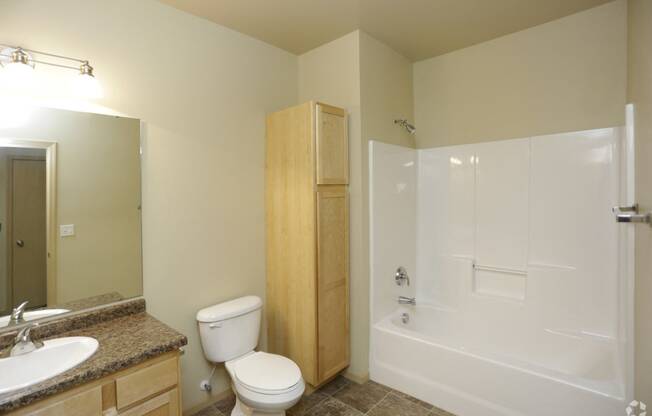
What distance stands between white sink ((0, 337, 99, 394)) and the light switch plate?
1.69ft

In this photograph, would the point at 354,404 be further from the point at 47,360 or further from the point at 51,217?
the point at 51,217

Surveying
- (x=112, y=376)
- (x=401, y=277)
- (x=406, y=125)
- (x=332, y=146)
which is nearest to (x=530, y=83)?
(x=406, y=125)

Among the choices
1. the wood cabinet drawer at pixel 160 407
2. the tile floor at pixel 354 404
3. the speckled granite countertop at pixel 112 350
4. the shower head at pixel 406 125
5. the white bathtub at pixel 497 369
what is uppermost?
the shower head at pixel 406 125

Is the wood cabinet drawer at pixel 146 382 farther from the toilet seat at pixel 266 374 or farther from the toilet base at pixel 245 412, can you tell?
the toilet base at pixel 245 412

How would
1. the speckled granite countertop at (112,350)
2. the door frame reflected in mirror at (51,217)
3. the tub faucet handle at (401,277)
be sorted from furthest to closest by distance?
the tub faucet handle at (401,277), the door frame reflected in mirror at (51,217), the speckled granite countertop at (112,350)

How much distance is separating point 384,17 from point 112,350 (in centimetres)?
252

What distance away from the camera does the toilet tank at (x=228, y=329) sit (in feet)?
6.90

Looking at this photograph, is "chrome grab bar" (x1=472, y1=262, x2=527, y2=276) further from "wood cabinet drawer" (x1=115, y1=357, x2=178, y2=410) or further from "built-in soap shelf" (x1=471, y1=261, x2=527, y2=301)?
"wood cabinet drawer" (x1=115, y1=357, x2=178, y2=410)

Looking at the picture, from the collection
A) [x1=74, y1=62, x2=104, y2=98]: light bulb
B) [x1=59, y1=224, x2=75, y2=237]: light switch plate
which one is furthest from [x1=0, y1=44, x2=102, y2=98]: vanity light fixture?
[x1=59, y1=224, x2=75, y2=237]: light switch plate

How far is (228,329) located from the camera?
2148 millimetres

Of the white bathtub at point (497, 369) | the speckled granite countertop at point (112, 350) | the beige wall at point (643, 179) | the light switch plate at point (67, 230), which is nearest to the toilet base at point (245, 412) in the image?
the speckled granite countertop at point (112, 350)

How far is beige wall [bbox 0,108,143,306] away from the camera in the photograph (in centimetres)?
170

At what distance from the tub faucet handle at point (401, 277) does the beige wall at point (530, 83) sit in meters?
1.17

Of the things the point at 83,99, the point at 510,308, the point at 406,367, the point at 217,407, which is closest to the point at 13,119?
the point at 83,99
